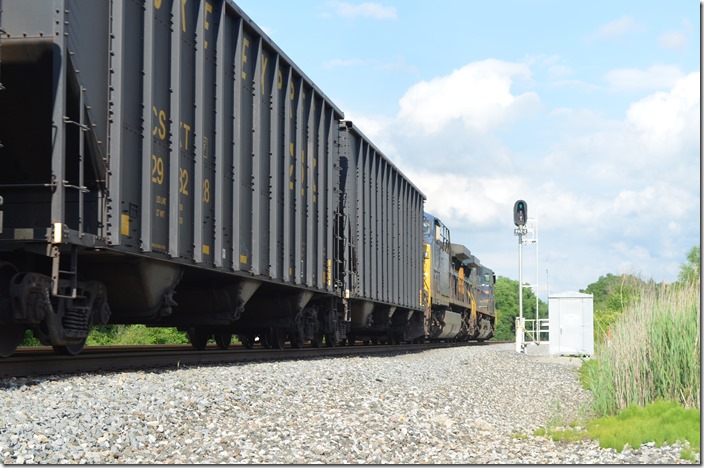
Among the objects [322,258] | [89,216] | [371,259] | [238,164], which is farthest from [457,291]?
[89,216]

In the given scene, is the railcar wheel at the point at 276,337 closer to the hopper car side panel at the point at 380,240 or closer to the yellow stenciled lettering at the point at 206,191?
the hopper car side panel at the point at 380,240

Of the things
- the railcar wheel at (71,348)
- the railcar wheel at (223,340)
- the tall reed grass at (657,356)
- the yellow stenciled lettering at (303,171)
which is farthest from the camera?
the railcar wheel at (223,340)

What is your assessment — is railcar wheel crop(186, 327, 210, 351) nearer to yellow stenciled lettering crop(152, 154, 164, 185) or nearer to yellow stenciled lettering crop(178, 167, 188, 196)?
yellow stenciled lettering crop(178, 167, 188, 196)

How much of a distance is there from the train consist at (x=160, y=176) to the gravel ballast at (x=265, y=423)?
1.37 meters

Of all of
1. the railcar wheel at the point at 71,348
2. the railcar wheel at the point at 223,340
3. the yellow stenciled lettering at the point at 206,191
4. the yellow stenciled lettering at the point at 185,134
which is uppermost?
the yellow stenciled lettering at the point at 185,134

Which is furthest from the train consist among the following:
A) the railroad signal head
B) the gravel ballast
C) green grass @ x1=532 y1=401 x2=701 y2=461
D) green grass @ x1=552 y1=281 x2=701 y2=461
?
the railroad signal head

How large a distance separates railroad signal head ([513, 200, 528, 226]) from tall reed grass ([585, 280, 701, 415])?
680 inches

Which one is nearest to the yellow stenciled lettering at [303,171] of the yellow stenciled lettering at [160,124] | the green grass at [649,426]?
the yellow stenciled lettering at [160,124]

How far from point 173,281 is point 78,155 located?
2594mm

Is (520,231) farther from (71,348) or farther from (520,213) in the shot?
(71,348)

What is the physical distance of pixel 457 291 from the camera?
3531 centimetres

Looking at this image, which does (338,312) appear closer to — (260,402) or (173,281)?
Answer: (173,281)

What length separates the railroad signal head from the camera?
91.5 feet

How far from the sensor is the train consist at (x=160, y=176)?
8.98 metres
